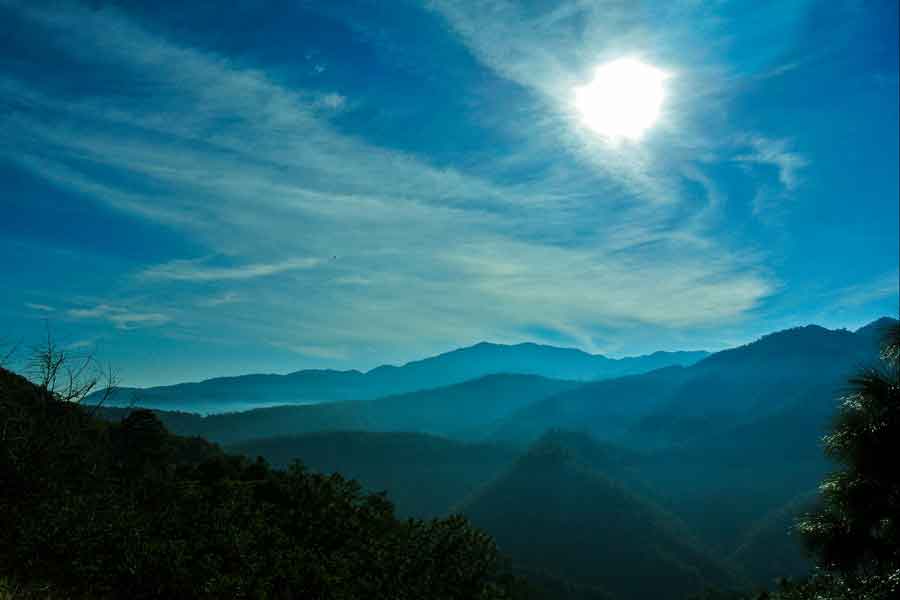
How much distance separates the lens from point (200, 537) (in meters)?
18.0

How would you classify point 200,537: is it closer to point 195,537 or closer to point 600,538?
point 195,537

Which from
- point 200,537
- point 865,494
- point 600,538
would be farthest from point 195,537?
point 600,538

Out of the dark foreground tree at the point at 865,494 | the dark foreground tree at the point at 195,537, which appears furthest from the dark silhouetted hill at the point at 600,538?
the dark foreground tree at the point at 865,494

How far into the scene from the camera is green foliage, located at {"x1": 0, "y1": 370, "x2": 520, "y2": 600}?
14.4m

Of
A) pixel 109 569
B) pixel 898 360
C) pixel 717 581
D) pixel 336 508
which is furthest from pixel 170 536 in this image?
pixel 717 581

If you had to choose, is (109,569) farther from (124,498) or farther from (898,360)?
(898,360)

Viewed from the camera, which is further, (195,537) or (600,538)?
(600,538)

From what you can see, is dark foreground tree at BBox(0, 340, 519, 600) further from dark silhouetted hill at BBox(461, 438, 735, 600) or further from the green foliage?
dark silhouetted hill at BBox(461, 438, 735, 600)

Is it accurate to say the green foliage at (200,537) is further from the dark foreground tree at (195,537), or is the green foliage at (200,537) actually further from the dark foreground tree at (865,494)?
the dark foreground tree at (865,494)

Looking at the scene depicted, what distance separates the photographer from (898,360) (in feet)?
37.3

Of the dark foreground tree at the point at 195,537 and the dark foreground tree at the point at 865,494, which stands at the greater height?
the dark foreground tree at the point at 865,494

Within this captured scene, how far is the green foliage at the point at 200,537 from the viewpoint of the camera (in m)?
14.4

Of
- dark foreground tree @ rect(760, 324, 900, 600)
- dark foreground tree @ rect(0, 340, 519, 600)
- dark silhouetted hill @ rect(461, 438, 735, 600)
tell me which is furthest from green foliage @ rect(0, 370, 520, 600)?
dark silhouetted hill @ rect(461, 438, 735, 600)

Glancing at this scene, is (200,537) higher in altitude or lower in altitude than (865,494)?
lower
